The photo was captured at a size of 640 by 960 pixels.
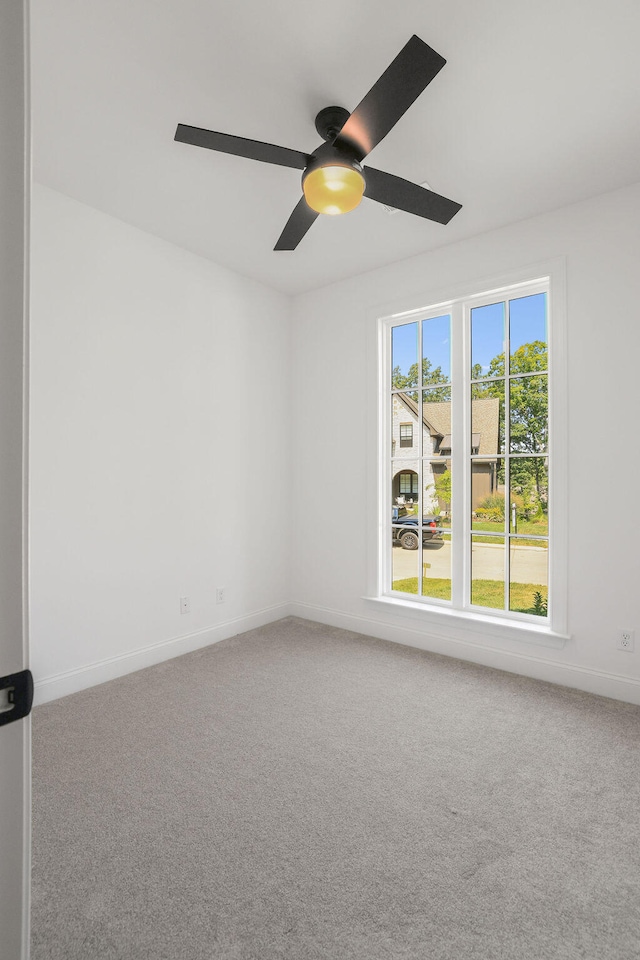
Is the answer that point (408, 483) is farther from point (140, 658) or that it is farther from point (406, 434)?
point (140, 658)

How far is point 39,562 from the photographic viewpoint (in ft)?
8.86

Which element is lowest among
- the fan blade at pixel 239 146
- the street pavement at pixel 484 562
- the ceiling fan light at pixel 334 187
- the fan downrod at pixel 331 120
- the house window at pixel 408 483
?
the street pavement at pixel 484 562

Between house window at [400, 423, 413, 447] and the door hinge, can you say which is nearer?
the door hinge

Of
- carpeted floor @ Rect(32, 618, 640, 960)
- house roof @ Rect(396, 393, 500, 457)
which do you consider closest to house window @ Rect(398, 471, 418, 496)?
house roof @ Rect(396, 393, 500, 457)

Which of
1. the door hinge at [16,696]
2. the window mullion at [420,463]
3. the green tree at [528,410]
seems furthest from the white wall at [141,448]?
the door hinge at [16,696]

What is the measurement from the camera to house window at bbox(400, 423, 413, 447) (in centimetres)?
376

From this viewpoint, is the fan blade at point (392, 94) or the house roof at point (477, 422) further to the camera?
the house roof at point (477, 422)

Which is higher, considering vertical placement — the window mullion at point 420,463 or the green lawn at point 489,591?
the window mullion at point 420,463

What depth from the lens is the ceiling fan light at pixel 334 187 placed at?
1936 millimetres

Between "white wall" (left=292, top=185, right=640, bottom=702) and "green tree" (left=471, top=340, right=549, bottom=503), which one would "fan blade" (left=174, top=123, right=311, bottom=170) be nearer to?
"white wall" (left=292, top=185, right=640, bottom=702)

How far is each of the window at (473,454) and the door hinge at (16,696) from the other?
2.92m

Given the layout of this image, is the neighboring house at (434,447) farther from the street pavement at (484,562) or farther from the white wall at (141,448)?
the white wall at (141,448)

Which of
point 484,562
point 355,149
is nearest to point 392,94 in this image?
point 355,149

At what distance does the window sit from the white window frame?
0.04 feet
